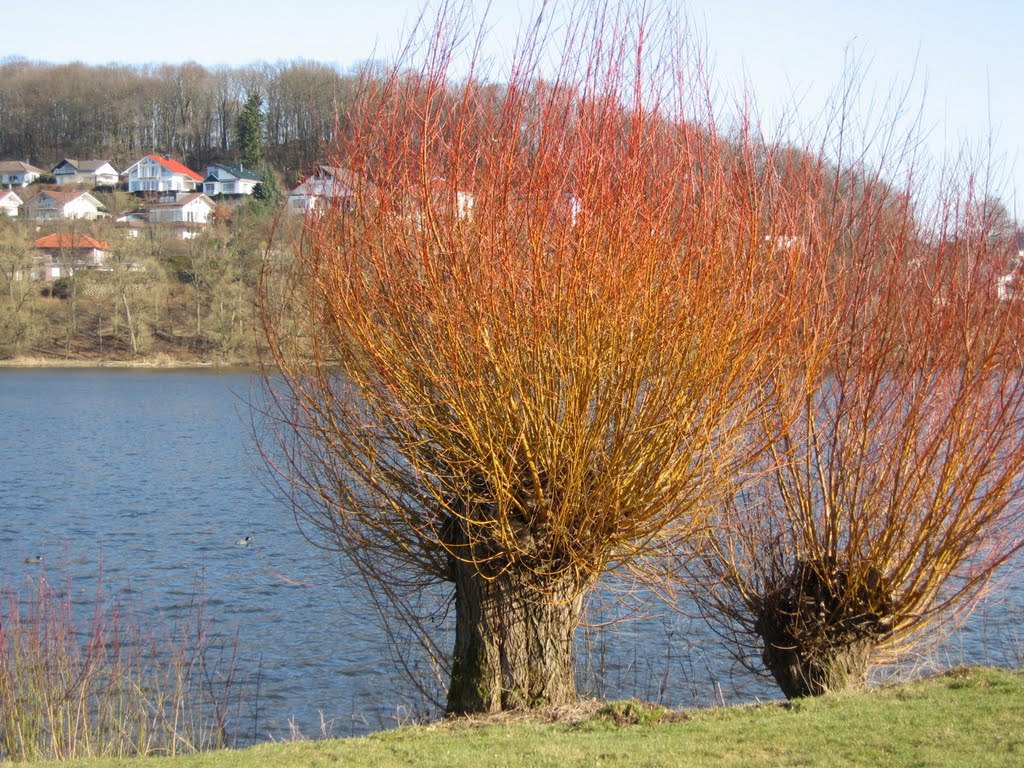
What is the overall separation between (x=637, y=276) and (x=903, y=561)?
3.50 m

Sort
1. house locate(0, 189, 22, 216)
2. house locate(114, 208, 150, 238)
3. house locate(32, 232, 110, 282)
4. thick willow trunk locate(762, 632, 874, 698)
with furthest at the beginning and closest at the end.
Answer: house locate(0, 189, 22, 216), house locate(114, 208, 150, 238), house locate(32, 232, 110, 282), thick willow trunk locate(762, 632, 874, 698)

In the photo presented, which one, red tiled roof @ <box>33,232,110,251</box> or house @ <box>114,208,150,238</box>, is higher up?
house @ <box>114,208,150,238</box>

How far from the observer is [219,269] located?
58.8 metres

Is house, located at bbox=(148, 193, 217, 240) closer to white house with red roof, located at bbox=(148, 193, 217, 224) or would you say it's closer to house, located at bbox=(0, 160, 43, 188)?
white house with red roof, located at bbox=(148, 193, 217, 224)

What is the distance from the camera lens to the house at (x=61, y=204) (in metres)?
90.1

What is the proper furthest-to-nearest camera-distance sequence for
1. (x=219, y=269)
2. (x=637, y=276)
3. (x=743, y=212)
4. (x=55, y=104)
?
(x=55, y=104) → (x=219, y=269) → (x=743, y=212) → (x=637, y=276)

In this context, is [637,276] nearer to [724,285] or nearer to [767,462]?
[724,285]

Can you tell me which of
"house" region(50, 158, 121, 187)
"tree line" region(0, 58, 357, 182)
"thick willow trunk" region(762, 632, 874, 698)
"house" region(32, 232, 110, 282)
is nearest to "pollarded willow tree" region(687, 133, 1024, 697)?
"thick willow trunk" region(762, 632, 874, 698)

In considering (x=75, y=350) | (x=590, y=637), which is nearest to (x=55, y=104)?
(x=75, y=350)

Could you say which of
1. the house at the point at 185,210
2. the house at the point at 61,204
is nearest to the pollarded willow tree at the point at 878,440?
the house at the point at 185,210

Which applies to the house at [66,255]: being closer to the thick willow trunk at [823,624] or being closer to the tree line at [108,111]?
the tree line at [108,111]

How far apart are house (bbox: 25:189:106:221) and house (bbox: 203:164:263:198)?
10.3 meters

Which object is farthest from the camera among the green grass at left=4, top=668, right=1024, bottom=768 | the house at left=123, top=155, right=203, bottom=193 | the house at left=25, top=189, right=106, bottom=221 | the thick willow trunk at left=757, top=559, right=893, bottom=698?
the house at left=123, top=155, right=203, bottom=193

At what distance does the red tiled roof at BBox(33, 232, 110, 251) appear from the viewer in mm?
66125
